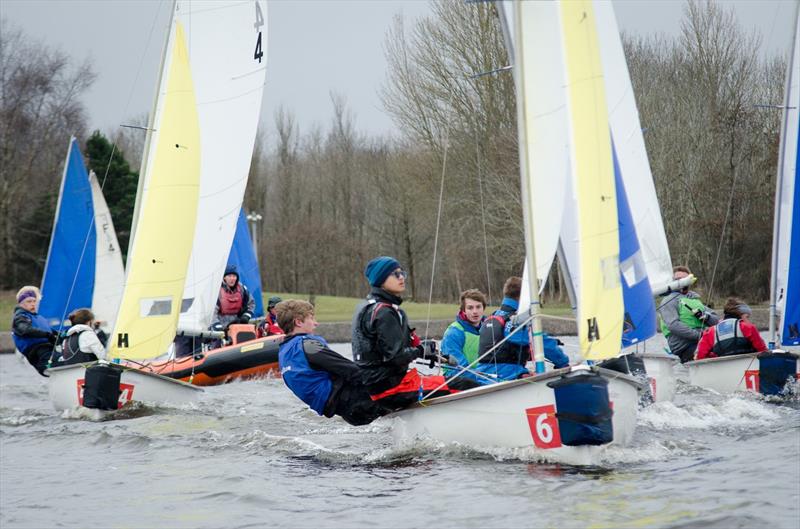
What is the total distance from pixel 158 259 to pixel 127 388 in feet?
4.42

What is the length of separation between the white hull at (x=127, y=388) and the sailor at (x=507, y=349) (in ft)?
13.6

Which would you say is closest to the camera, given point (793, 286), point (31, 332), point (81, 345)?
point (793, 286)

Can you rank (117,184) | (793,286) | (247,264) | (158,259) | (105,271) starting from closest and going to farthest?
(793,286) → (158,259) → (105,271) → (247,264) → (117,184)

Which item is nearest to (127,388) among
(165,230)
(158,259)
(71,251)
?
(158,259)

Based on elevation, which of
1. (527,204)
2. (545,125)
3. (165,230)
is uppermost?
(545,125)

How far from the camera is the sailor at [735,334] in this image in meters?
10.8

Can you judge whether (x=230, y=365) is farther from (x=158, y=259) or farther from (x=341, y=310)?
(x=341, y=310)

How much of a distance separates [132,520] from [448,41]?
24.7 meters

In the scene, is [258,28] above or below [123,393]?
above

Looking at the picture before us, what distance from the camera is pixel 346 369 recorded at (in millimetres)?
7688

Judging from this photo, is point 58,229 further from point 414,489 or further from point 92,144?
point 92,144

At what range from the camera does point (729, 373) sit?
419 inches

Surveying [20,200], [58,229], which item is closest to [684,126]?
[58,229]

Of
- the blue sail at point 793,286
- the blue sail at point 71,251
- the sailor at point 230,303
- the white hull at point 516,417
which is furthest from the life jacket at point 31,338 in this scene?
the blue sail at point 793,286
